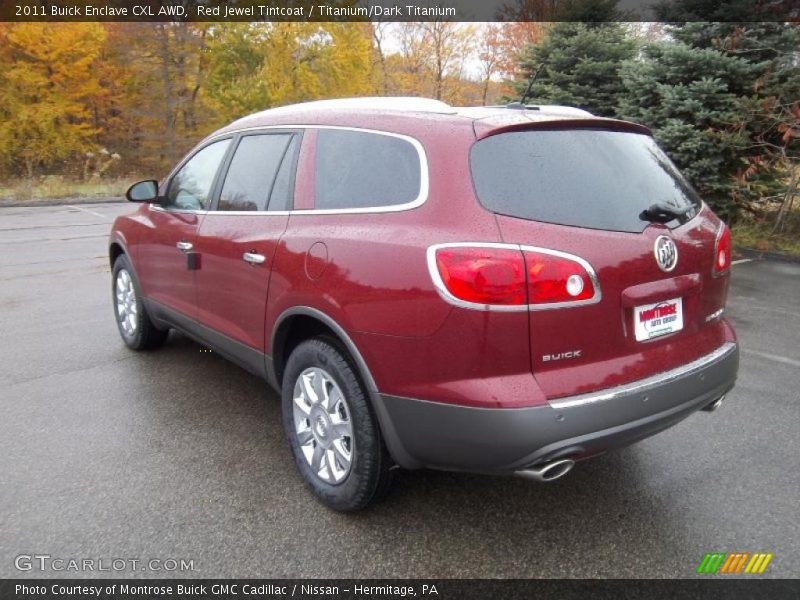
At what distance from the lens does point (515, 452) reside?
2162 millimetres

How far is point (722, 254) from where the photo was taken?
111 inches

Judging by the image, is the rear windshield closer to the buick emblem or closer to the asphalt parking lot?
the buick emblem

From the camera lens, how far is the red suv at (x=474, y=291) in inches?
85.4

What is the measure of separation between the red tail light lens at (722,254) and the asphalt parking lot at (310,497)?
41.9 inches

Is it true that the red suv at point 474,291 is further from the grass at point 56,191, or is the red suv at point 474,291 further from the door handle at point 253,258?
the grass at point 56,191

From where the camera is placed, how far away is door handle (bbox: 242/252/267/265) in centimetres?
309

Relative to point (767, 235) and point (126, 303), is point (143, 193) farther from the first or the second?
point (767, 235)

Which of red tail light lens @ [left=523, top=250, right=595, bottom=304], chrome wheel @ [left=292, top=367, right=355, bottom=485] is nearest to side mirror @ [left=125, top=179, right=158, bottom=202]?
chrome wheel @ [left=292, top=367, right=355, bottom=485]

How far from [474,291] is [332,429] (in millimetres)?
1039

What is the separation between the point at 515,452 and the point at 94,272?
7610mm

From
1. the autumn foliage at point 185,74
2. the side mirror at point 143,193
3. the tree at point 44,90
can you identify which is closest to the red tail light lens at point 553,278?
the side mirror at point 143,193

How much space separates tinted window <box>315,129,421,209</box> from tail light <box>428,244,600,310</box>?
41 cm

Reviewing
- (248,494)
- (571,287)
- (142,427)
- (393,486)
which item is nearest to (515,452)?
(571,287)

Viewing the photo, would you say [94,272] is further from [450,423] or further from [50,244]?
[450,423]
